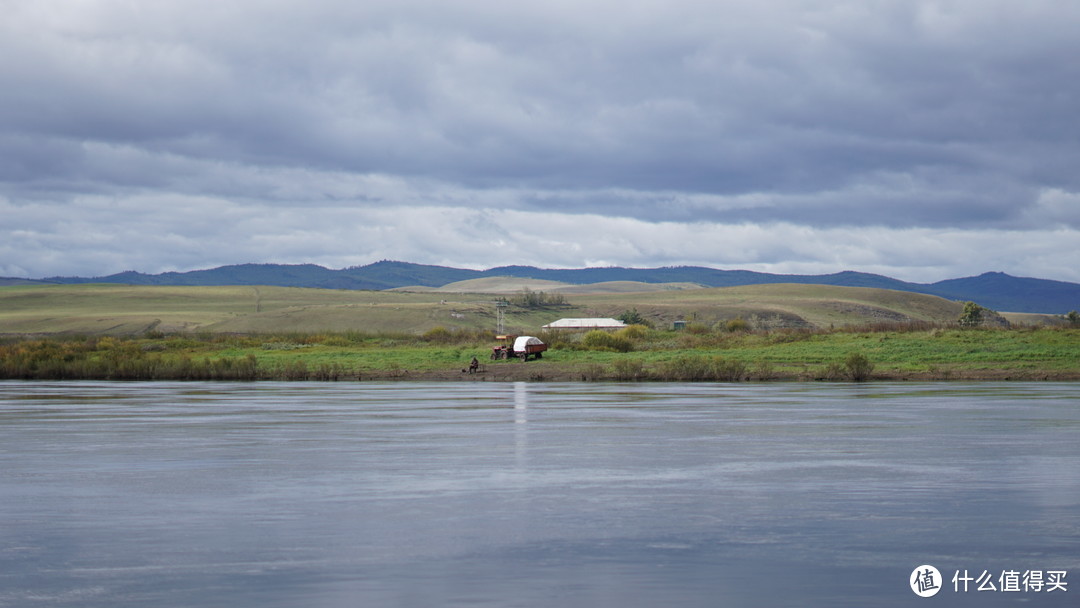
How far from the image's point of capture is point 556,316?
17488 cm

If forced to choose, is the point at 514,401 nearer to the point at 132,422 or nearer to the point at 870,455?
the point at 132,422

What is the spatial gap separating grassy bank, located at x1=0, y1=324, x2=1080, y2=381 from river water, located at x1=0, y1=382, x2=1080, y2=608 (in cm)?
2421

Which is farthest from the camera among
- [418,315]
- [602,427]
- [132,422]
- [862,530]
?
[418,315]

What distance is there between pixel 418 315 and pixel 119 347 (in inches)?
2874

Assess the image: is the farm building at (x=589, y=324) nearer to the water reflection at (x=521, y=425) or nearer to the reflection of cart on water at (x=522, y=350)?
the reflection of cart on water at (x=522, y=350)

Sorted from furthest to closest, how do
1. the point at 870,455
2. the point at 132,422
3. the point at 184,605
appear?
the point at 132,422 → the point at 870,455 → the point at 184,605

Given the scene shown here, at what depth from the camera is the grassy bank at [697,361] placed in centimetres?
5591

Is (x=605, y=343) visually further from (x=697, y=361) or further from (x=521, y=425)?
(x=521, y=425)

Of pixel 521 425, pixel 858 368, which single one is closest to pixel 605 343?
pixel 858 368

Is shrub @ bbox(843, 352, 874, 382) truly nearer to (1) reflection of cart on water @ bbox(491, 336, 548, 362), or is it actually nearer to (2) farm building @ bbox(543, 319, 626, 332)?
(1) reflection of cart on water @ bbox(491, 336, 548, 362)

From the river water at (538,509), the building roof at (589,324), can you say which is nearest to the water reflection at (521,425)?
the river water at (538,509)

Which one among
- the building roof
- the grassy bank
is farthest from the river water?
the building roof

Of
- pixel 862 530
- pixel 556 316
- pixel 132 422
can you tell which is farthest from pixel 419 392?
pixel 556 316

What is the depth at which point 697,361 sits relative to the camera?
57.8 meters
